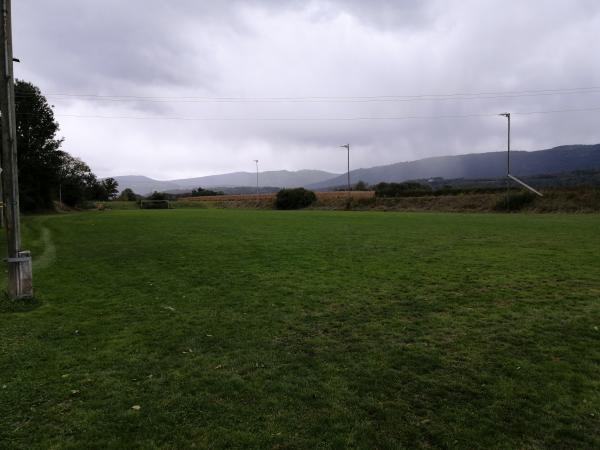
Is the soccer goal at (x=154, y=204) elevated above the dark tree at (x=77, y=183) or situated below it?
below

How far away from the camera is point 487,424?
397 cm

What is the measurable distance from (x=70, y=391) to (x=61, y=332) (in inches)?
96.7

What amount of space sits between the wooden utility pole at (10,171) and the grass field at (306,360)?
1.70 feet

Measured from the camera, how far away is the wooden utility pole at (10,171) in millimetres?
8492

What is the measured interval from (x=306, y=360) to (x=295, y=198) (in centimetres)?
7831

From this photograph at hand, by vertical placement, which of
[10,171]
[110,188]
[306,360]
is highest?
[110,188]

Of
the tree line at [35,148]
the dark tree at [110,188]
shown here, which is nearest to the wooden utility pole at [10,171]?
the tree line at [35,148]

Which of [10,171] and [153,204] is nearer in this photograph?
[10,171]

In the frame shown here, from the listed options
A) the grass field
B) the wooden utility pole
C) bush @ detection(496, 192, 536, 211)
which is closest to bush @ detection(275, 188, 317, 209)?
bush @ detection(496, 192, 536, 211)

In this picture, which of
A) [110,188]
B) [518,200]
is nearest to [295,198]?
[518,200]

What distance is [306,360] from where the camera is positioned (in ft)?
18.2

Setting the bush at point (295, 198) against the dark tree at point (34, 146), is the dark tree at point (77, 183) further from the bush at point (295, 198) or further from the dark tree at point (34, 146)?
the bush at point (295, 198)

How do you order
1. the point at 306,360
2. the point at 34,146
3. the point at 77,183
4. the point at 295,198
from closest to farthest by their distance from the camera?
the point at 306,360
the point at 34,146
the point at 295,198
the point at 77,183

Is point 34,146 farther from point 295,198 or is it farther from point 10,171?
point 10,171
